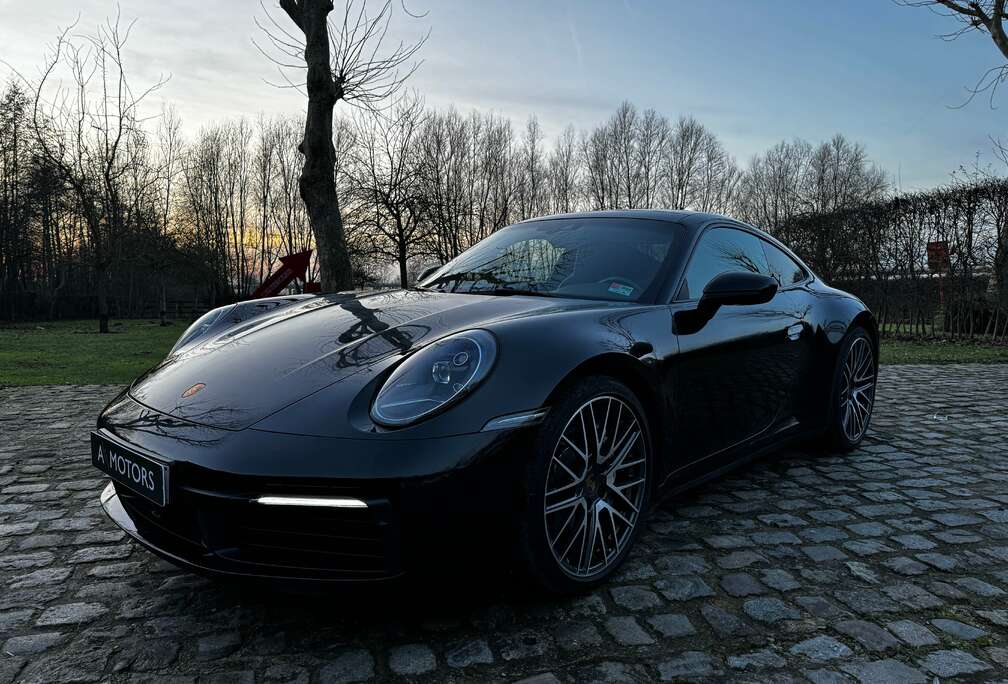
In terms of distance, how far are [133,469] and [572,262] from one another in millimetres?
1863

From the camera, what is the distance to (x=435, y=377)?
77.9 inches

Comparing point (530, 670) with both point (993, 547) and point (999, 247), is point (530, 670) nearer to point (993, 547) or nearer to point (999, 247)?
point (993, 547)

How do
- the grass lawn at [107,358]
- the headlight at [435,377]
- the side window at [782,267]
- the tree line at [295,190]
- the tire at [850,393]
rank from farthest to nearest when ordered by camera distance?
the tree line at [295,190], the grass lawn at [107,358], the tire at [850,393], the side window at [782,267], the headlight at [435,377]

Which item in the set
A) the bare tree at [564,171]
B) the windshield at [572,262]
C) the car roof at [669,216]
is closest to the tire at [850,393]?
the car roof at [669,216]

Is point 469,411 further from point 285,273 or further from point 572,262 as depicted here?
A: point 285,273

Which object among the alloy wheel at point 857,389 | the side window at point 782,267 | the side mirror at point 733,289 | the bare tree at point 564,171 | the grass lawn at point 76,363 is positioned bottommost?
the grass lawn at point 76,363

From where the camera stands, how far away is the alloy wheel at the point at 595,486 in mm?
2062

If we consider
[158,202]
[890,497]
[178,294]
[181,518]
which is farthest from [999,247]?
[178,294]

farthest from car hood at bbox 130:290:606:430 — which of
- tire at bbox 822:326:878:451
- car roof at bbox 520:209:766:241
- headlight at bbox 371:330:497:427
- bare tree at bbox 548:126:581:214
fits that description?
bare tree at bbox 548:126:581:214

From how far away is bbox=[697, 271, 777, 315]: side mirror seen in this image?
271 cm

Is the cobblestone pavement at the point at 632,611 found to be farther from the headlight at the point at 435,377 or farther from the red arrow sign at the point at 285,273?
the red arrow sign at the point at 285,273

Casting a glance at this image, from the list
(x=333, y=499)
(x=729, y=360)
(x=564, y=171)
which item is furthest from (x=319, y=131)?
(x=564, y=171)

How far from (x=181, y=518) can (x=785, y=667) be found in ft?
5.58

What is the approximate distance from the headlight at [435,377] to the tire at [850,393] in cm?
266
